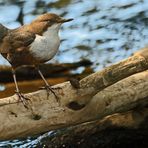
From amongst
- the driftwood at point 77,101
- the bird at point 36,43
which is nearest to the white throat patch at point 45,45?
the bird at point 36,43

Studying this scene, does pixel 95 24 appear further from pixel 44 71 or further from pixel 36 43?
pixel 36 43

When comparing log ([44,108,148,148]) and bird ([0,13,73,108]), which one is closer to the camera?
bird ([0,13,73,108])

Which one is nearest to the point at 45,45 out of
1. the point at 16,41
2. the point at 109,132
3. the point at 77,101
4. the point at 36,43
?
the point at 36,43

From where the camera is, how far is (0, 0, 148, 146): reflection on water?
6.51 metres

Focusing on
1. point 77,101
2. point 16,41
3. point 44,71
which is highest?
point 16,41

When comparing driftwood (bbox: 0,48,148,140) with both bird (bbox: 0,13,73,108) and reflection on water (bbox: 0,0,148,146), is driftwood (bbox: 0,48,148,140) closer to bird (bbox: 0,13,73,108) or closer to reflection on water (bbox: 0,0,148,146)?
bird (bbox: 0,13,73,108)

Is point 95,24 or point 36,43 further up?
point 36,43

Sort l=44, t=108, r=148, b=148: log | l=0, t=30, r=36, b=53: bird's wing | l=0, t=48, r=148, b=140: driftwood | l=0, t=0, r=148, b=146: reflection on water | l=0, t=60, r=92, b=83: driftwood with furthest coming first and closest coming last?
l=0, t=0, r=148, b=146: reflection on water
l=0, t=60, r=92, b=83: driftwood
l=44, t=108, r=148, b=148: log
l=0, t=30, r=36, b=53: bird's wing
l=0, t=48, r=148, b=140: driftwood

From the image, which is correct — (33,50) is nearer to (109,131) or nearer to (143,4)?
Answer: (109,131)

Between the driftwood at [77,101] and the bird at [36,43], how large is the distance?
0.08 meters

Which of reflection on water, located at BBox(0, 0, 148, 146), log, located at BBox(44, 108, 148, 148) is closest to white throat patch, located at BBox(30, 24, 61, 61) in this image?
log, located at BBox(44, 108, 148, 148)

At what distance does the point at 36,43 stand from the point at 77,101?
49cm

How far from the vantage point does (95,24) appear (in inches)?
277

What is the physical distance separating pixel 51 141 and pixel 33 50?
123cm
